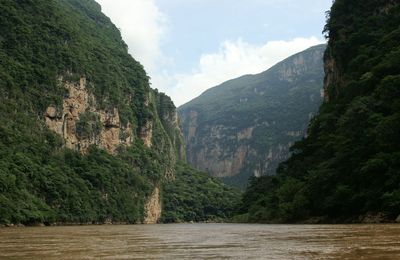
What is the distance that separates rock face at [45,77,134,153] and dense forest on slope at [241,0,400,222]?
2068 inches

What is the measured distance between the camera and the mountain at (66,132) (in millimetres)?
92562

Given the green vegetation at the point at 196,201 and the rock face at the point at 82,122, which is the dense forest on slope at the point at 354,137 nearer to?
the rock face at the point at 82,122

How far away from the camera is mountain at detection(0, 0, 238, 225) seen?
304 feet

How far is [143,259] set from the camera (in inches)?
586

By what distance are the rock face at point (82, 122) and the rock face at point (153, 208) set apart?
1691cm

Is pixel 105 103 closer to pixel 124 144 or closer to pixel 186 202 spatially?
pixel 124 144

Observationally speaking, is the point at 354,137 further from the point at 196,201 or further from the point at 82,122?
the point at 196,201

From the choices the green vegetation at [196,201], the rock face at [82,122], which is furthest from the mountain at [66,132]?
the green vegetation at [196,201]

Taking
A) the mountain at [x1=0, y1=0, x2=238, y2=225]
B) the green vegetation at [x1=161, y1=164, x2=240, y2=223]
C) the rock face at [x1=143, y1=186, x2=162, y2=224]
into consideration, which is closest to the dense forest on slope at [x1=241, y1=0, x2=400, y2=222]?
the mountain at [x1=0, y1=0, x2=238, y2=225]

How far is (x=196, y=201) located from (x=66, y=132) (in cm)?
6071

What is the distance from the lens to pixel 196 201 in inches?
6594

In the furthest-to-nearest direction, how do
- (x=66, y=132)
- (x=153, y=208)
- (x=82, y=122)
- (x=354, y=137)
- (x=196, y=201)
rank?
(x=196, y=201)
(x=153, y=208)
(x=82, y=122)
(x=66, y=132)
(x=354, y=137)

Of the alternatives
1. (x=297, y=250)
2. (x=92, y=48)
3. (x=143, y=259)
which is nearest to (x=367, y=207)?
(x=297, y=250)

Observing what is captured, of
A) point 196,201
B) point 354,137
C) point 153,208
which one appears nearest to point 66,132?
point 153,208
